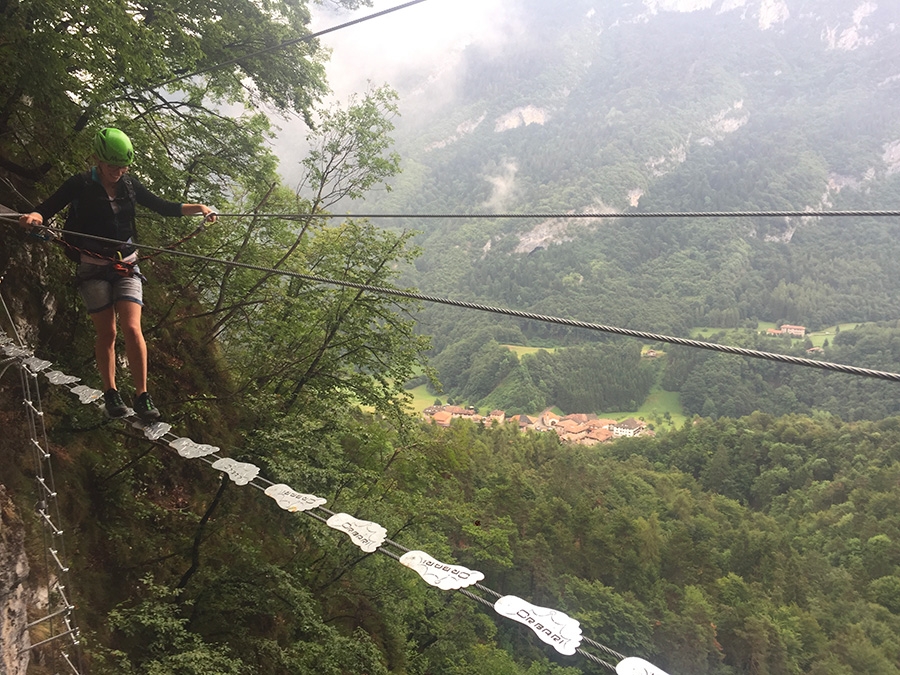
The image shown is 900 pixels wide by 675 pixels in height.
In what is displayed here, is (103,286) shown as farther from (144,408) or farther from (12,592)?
(12,592)

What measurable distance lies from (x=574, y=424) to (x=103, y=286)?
265 feet

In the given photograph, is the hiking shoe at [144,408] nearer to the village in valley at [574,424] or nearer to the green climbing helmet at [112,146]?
the green climbing helmet at [112,146]

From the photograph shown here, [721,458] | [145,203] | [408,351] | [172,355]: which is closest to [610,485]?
[721,458]

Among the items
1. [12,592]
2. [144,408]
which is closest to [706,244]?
[144,408]

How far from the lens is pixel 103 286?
3266 mm

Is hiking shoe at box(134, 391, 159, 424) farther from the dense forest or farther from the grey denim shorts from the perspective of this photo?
the dense forest

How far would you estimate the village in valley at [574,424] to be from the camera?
74387mm

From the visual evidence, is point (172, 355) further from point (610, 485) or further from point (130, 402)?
point (610, 485)

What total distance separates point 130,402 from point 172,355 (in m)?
2.02

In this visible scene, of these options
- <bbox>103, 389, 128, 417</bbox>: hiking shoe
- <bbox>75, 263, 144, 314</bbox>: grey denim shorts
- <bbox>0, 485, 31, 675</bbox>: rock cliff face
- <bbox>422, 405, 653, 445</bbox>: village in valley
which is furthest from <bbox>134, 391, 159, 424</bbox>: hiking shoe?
<bbox>422, 405, 653, 445</bbox>: village in valley

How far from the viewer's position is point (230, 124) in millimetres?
7586

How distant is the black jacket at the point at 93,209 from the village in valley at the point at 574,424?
67.7 meters

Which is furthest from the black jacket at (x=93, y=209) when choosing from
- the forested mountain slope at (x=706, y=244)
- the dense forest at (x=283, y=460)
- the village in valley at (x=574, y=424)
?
the forested mountain slope at (x=706, y=244)

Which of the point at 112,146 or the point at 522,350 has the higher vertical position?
the point at 112,146
